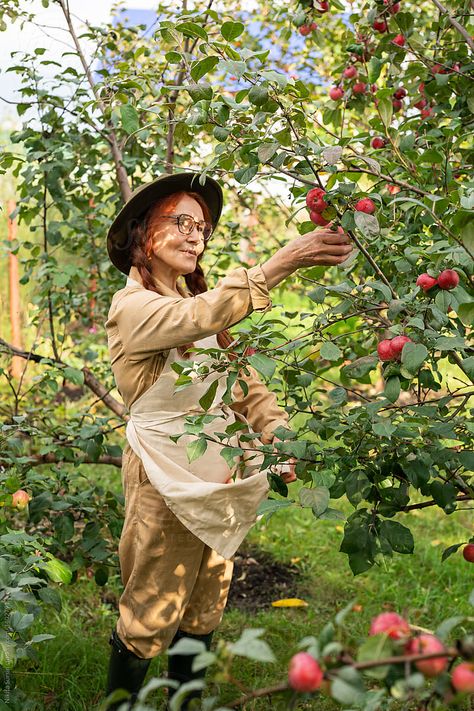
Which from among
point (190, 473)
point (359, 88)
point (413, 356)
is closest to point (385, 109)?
point (413, 356)

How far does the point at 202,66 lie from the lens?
1.77 meters

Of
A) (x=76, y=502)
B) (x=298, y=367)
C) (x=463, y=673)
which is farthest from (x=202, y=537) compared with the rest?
(x=463, y=673)

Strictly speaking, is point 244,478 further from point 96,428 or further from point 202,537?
point 96,428

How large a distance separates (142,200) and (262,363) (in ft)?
2.84

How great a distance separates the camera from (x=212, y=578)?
8.27 ft

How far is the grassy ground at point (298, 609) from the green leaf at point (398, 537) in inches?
26.2

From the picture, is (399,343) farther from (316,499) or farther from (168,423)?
(168,423)

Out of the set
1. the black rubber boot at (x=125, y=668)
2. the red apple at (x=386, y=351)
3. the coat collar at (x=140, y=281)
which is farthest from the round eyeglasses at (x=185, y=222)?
the black rubber boot at (x=125, y=668)

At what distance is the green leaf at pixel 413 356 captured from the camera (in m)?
1.62

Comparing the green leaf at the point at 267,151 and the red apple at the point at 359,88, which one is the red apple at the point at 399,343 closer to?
the green leaf at the point at 267,151

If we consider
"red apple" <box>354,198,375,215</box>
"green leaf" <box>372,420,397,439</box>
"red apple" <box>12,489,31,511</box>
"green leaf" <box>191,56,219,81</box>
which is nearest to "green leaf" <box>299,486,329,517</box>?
"green leaf" <box>372,420,397,439</box>

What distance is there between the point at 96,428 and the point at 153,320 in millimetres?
1029

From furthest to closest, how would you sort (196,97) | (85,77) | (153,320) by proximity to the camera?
(85,77) → (153,320) → (196,97)

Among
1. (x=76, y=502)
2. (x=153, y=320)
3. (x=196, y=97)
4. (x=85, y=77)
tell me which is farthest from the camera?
(x=85, y=77)
